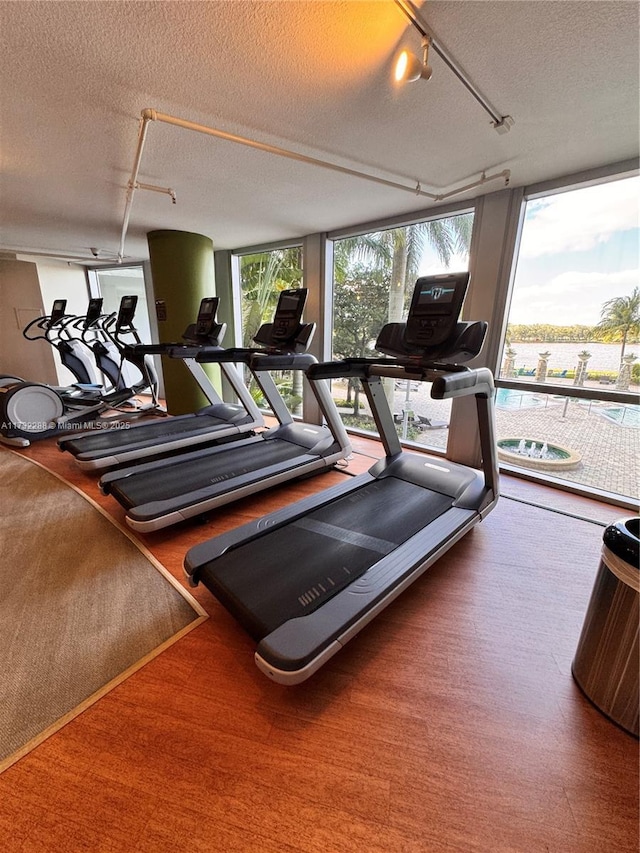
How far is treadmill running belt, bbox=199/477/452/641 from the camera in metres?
1.59

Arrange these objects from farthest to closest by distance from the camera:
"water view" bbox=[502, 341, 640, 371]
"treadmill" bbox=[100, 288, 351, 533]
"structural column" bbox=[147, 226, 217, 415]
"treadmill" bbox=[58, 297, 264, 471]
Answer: "structural column" bbox=[147, 226, 217, 415] → "treadmill" bbox=[58, 297, 264, 471] → "water view" bbox=[502, 341, 640, 371] → "treadmill" bbox=[100, 288, 351, 533]

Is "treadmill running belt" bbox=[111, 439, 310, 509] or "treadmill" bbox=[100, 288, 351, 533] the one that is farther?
"treadmill running belt" bbox=[111, 439, 310, 509]

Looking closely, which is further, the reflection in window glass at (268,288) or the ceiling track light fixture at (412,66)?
the reflection in window glass at (268,288)

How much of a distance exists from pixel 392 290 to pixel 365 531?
3.46 m

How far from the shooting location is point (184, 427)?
170 inches

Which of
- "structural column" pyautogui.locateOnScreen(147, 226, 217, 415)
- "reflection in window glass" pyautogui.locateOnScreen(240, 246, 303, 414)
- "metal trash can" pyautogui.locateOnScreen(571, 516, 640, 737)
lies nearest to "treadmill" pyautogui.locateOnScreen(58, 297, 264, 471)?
"structural column" pyautogui.locateOnScreen(147, 226, 217, 415)

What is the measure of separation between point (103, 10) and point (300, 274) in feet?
13.2

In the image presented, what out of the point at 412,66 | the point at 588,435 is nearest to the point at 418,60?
the point at 412,66

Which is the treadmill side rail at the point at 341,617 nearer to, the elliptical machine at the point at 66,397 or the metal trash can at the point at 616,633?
the metal trash can at the point at 616,633

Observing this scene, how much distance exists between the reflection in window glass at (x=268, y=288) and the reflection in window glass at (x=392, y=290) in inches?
37.7

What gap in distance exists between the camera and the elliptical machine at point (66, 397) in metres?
4.23

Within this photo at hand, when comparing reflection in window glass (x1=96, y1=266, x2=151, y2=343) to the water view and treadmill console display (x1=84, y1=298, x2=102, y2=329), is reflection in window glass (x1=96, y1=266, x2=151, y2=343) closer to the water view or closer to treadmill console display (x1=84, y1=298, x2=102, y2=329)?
treadmill console display (x1=84, y1=298, x2=102, y2=329)

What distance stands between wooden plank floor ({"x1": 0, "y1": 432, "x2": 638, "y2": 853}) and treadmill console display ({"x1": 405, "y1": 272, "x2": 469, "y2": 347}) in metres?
1.66

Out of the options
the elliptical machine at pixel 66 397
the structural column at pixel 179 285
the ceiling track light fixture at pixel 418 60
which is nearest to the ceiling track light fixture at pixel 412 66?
the ceiling track light fixture at pixel 418 60
